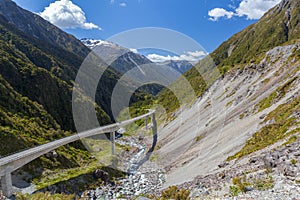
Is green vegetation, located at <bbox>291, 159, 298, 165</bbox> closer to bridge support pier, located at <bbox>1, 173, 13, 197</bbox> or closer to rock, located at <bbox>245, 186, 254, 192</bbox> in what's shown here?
rock, located at <bbox>245, 186, 254, 192</bbox>

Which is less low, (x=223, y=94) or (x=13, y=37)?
(x=13, y=37)

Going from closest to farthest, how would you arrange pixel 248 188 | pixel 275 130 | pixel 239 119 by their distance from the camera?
pixel 248 188 < pixel 275 130 < pixel 239 119

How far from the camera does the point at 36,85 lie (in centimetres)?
6556

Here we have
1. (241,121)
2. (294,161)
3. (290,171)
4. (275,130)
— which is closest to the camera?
(290,171)

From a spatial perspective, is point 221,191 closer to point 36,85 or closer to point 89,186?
point 89,186

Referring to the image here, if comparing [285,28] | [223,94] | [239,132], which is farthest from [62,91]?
[285,28]

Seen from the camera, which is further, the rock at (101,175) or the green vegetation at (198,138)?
the green vegetation at (198,138)

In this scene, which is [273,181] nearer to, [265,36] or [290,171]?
[290,171]

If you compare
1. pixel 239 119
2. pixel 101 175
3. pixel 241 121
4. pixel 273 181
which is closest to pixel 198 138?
pixel 239 119

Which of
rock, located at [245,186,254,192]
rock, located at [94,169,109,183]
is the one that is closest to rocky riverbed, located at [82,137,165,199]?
rock, located at [94,169,109,183]

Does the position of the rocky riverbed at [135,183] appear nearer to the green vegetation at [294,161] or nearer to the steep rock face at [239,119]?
the steep rock face at [239,119]

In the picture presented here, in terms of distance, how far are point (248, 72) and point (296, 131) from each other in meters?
34.4

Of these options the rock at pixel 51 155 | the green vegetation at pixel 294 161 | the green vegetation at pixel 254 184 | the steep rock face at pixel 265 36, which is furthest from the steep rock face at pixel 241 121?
the steep rock face at pixel 265 36

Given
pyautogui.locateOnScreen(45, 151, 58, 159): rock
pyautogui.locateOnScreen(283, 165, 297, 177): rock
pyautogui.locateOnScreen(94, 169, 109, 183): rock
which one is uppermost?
pyautogui.locateOnScreen(45, 151, 58, 159): rock
